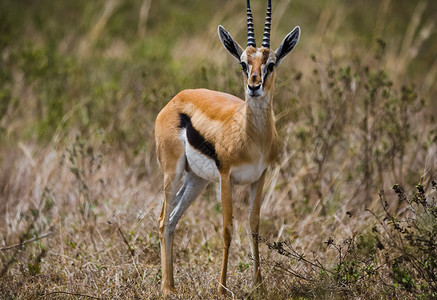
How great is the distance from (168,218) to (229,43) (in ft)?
5.07

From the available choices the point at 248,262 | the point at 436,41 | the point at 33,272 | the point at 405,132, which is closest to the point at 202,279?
the point at 248,262

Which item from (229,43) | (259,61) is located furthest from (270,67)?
(229,43)

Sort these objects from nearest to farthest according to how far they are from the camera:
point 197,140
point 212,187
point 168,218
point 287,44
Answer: point 287,44 → point 197,140 → point 168,218 → point 212,187

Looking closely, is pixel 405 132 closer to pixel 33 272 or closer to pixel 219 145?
pixel 219 145

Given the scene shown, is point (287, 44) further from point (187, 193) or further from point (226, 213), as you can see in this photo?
point (187, 193)

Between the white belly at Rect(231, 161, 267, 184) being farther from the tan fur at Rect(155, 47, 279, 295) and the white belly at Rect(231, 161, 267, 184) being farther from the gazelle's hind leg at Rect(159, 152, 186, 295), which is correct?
the gazelle's hind leg at Rect(159, 152, 186, 295)

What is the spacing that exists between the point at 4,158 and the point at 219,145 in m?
4.28

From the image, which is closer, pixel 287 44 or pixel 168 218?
pixel 287 44

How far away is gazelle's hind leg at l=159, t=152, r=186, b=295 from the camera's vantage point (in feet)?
15.8

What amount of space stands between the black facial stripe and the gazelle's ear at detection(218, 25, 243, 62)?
67cm

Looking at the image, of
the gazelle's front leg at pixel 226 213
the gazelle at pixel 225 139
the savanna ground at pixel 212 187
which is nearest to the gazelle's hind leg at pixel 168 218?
the gazelle at pixel 225 139

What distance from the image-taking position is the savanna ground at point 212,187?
15.2ft

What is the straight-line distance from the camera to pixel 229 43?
15.2 ft

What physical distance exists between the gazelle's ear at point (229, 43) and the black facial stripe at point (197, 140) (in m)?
0.67
